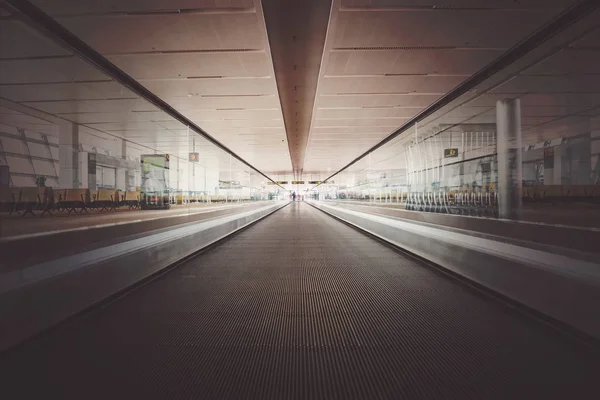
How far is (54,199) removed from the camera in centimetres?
747

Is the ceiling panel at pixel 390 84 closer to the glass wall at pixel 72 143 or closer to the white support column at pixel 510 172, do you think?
the white support column at pixel 510 172

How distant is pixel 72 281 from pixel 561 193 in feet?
37.8

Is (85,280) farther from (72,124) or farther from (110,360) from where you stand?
(72,124)

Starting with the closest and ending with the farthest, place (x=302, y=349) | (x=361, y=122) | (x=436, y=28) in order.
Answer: (x=302, y=349) → (x=436, y=28) → (x=361, y=122)

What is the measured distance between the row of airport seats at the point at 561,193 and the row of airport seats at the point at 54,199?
36.4 feet

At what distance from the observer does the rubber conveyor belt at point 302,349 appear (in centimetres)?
175

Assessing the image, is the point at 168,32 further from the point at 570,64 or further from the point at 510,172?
the point at 570,64

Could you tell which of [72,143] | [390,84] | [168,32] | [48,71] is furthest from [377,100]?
[72,143]

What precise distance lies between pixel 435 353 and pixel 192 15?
5102 mm

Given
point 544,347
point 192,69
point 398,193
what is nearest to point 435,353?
point 544,347

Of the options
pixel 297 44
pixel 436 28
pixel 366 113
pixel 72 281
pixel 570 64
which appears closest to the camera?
pixel 72 281

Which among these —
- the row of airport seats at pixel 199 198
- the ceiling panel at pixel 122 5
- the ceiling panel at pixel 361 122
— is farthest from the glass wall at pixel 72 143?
the ceiling panel at pixel 361 122

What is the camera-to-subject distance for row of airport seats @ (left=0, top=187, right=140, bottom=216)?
5565 millimetres

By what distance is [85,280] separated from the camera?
3191 millimetres
